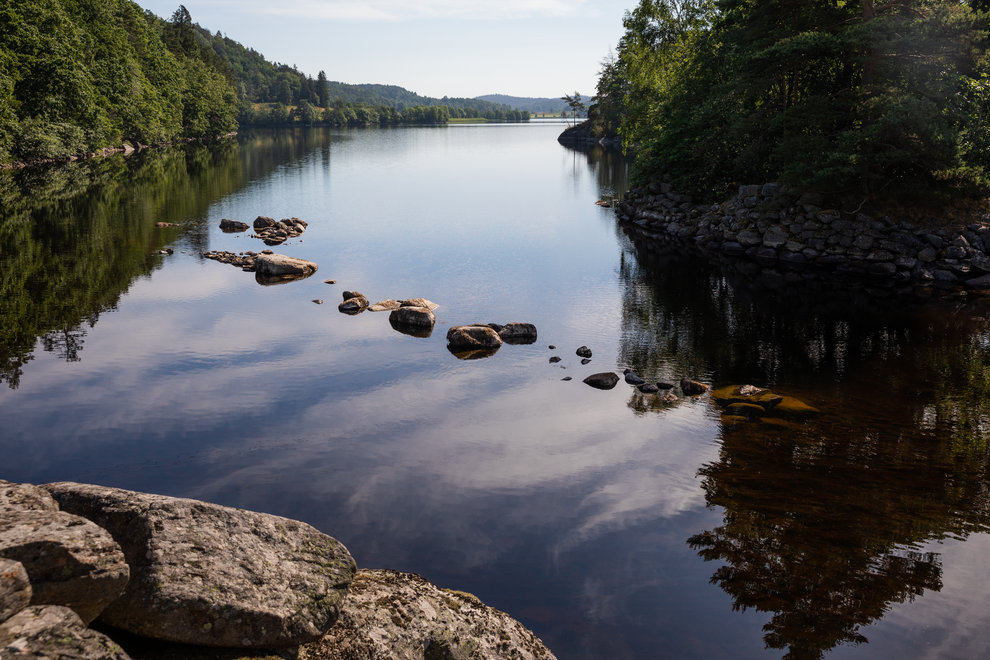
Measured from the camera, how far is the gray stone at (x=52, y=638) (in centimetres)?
595

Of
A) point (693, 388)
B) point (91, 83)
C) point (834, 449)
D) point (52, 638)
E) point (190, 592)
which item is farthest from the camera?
point (91, 83)

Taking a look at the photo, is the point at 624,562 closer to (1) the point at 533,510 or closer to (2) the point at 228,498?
(1) the point at 533,510

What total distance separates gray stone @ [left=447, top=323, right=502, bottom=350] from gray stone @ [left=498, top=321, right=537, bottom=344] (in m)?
0.64

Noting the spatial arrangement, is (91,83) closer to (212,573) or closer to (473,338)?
(473,338)

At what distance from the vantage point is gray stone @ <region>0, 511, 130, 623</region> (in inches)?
264

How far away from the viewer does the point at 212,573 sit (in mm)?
7898

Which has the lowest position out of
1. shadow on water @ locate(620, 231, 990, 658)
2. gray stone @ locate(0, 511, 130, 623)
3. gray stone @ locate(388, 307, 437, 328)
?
shadow on water @ locate(620, 231, 990, 658)

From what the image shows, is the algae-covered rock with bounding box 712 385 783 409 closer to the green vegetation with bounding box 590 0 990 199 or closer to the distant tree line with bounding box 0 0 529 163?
the green vegetation with bounding box 590 0 990 199

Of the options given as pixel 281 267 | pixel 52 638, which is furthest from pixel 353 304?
pixel 52 638

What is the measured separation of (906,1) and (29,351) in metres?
43.4

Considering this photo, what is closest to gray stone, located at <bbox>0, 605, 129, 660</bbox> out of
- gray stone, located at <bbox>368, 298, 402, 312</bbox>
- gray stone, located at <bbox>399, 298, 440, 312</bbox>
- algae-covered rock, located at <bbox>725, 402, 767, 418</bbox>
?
algae-covered rock, located at <bbox>725, 402, 767, 418</bbox>

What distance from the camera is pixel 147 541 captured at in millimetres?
7820

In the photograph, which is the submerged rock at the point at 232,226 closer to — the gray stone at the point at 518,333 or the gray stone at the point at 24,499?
the gray stone at the point at 518,333

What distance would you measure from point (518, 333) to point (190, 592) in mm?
20257
